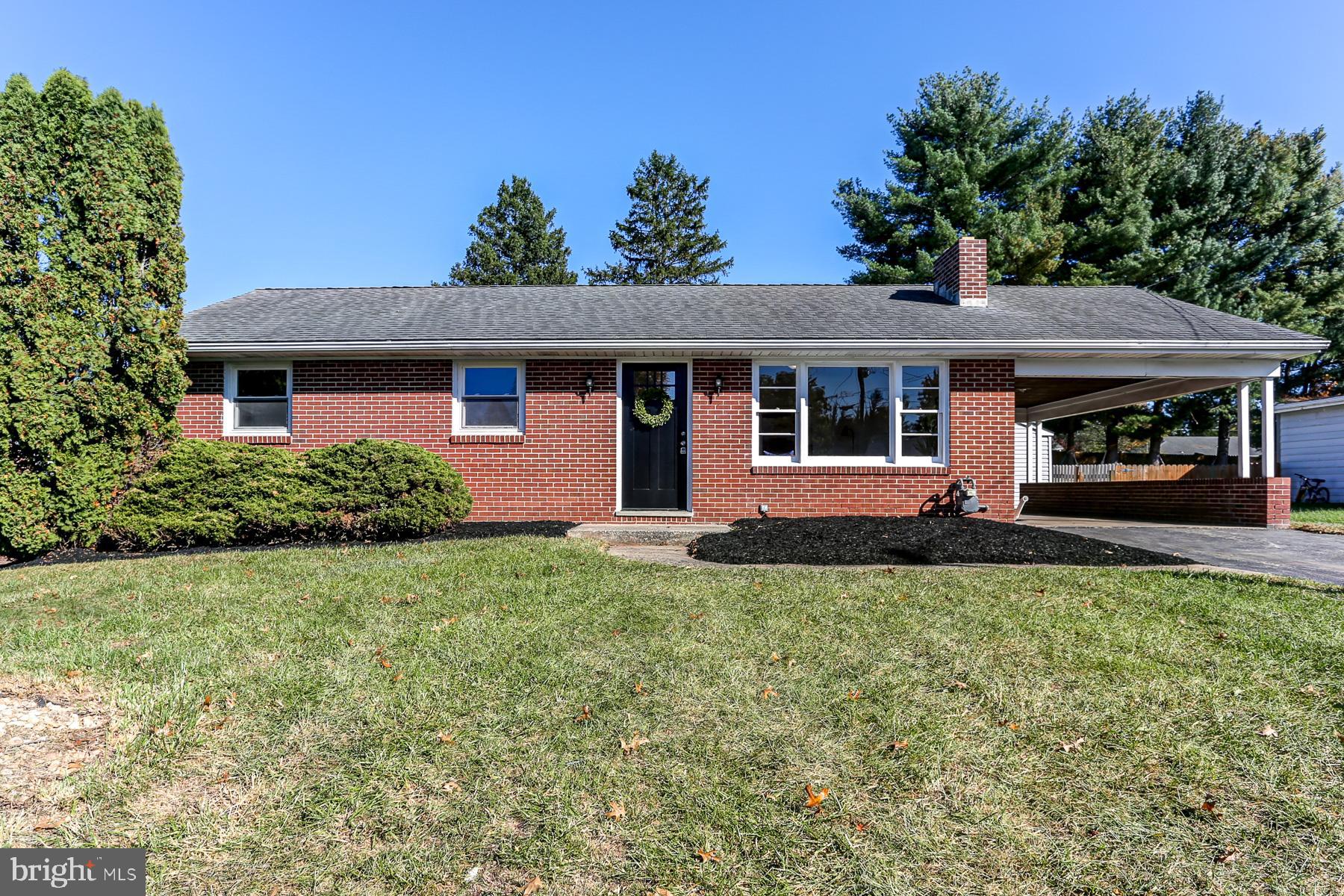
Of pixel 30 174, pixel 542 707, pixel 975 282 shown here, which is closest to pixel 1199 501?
pixel 975 282

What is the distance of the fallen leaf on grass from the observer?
2879mm

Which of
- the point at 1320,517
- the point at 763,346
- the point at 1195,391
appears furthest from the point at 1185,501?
the point at 763,346

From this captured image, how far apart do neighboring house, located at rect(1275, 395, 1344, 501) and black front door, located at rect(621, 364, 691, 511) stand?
20.2 metres

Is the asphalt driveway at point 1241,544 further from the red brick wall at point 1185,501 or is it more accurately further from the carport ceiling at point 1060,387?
the carport ceiling at point 1060,387

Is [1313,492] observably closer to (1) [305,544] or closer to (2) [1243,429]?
(2) [1243,429]

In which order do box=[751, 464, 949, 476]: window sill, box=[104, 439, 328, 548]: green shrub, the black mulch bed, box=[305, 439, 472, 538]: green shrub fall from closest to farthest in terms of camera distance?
the black mulch bed → box=[104, 439, 328, 548]: green shrub → box=[305, 439, 472, 538]: green shrub → box=[751, 464, 949, 476]: window sill

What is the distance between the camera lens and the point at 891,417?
10.1m

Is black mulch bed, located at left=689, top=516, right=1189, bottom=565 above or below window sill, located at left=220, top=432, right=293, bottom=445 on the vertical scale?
below

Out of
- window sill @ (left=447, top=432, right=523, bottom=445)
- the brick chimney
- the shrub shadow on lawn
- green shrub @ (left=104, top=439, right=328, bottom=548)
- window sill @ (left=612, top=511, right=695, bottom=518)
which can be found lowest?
the shrub shadow on lawn

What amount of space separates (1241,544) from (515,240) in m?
34.9

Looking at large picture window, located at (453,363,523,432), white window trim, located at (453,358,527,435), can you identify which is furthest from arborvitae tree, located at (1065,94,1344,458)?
large picture window, located at (453,363,523,432)

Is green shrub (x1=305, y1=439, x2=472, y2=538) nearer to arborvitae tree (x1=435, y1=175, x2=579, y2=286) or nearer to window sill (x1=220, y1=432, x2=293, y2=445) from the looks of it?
window sill (x1=220, y1=432, x2=293, y2=445)

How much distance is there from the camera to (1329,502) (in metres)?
17.9

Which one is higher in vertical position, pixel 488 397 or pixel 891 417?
pixel 488 397
